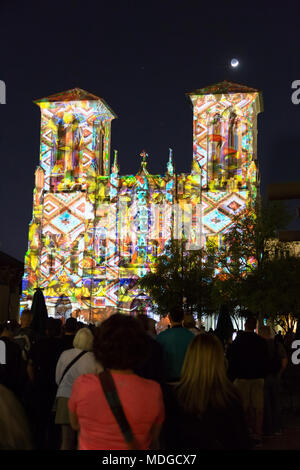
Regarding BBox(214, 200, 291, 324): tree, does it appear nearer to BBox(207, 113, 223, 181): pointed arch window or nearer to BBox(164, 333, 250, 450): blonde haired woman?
BBox(207, 113, 223, 181): pointed arch window

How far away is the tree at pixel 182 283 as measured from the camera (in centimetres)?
3375

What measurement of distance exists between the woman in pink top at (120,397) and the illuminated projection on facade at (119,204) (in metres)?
38.6

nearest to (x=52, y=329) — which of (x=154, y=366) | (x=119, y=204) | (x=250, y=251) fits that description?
(x=154, y=366)

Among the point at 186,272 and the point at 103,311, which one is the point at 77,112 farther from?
the point at 186,272

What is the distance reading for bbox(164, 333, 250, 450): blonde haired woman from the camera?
4.67 m

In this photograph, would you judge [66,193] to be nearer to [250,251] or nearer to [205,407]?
[250,251]

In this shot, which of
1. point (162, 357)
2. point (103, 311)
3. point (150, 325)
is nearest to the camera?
point (162, 357)

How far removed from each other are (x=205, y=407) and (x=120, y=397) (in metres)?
1.13

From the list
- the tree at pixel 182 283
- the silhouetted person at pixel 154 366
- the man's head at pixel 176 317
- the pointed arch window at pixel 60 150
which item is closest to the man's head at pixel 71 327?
the man's head at pixel 176 317

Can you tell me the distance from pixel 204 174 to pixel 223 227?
4.09 metres

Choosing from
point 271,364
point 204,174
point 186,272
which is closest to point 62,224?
point 204,174

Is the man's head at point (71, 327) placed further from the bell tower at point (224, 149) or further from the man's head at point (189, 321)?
the bell tower at point (224, 149)

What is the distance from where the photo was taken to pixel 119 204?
4547cm
